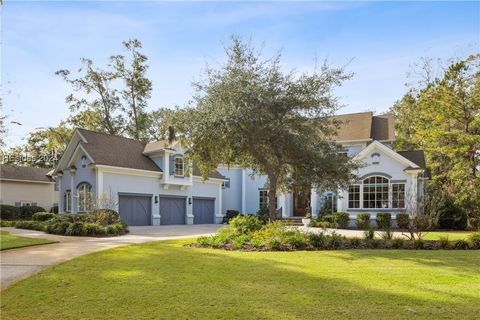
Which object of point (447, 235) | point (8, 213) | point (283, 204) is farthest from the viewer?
point (8, 213)

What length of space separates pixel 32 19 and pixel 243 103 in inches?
282

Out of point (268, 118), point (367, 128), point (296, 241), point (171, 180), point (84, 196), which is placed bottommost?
point (296, 241)

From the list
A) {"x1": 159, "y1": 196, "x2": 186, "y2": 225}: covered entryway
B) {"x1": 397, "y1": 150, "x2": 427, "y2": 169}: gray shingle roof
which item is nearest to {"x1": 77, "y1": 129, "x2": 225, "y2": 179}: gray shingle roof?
{"x1": 159, "y1": 196, "x2": 186, "y2": 225}: covered entryway

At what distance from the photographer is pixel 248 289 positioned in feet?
22.8

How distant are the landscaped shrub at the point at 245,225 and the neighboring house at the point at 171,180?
23.6ft

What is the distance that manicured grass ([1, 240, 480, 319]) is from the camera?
5602 millimetres

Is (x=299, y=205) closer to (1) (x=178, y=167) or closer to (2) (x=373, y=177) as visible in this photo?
(2) (x=373, y=177)

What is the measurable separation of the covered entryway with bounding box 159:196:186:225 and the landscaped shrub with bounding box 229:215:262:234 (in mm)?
13323

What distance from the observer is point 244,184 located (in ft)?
113

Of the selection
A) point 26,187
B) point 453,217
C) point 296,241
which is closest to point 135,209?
point 296,241

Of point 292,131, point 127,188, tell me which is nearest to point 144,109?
point 127,188

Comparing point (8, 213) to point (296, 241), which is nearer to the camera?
point (296, 241)

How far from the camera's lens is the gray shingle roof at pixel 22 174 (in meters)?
34.7

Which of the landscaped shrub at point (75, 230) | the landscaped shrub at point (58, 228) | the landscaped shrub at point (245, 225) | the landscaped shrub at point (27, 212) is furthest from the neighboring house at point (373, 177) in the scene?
the landscaped shrub at point (27, 212)
